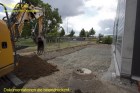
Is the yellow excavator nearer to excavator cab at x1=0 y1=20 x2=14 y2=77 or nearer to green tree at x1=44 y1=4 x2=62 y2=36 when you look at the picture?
excavator cab at x1=0 y1=20 x2=14 y2=77

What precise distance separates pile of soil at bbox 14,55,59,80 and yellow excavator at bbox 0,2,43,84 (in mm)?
1409

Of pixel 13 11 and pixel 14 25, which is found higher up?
pixel 13 11

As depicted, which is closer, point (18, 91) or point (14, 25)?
point (18, 91)

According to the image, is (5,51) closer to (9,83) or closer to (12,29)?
(9,83)

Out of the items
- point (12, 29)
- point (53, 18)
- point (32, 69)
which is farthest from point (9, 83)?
point (53, 18)

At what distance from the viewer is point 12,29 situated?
26.4 ft

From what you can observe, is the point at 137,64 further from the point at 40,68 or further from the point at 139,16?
the point at 40,68

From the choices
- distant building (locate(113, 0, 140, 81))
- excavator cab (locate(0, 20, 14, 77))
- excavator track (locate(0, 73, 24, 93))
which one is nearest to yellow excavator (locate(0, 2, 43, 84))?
excavator cab (locate(0, 20, 14, 77))

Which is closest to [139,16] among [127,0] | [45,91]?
[127,0]

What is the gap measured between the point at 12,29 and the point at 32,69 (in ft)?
10.2

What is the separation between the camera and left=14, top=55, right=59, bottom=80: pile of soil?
981 centimetres

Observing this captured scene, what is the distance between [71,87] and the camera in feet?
26.0

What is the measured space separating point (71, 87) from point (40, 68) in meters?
3.50

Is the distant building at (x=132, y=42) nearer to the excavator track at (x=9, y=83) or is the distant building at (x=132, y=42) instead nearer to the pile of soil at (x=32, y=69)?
the pile of soil at (x=32, y=69)
